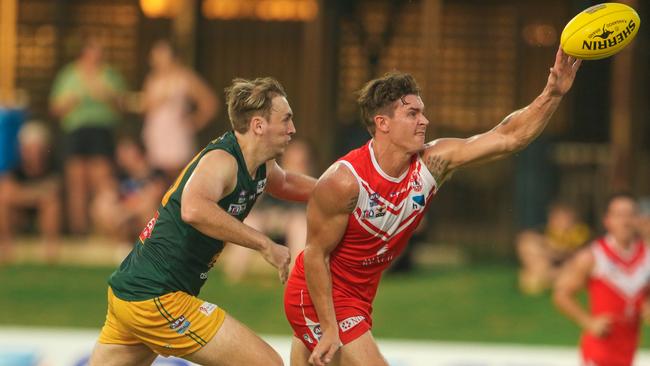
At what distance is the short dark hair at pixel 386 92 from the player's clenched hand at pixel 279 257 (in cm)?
89

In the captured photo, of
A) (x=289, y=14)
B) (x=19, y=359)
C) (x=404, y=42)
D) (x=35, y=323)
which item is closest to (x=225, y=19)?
(x=289, y=14)

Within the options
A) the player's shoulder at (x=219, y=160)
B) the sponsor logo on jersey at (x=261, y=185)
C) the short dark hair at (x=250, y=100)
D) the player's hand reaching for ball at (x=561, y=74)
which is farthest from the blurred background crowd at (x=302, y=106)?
the player's hand reaching for ball at (x=561, y=74)

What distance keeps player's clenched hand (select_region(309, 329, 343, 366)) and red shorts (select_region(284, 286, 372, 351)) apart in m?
0.12

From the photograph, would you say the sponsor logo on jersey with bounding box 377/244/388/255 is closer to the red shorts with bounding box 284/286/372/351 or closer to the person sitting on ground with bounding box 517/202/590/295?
the red shorts with bounding box 284/286/372/351

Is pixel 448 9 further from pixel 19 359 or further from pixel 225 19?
pixel 19 359

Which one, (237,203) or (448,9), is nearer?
(237,203)

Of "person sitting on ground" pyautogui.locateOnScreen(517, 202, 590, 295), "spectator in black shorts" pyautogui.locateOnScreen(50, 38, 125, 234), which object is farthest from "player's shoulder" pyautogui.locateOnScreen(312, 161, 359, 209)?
"spectator in black shorts" pyautogui.locateOnScreen(50, 38, 125, 234)

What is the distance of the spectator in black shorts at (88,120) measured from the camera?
43.7 ft

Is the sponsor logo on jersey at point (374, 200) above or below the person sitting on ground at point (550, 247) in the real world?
above

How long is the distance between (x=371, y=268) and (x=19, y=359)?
3554 millimetres

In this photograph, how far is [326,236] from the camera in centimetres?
656

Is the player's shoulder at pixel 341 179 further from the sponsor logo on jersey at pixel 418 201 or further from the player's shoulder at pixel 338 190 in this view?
the sponsor logo on jersey at pixel 418 201

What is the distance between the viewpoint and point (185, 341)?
21.3ft

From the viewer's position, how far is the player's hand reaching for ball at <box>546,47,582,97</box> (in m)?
6.33
